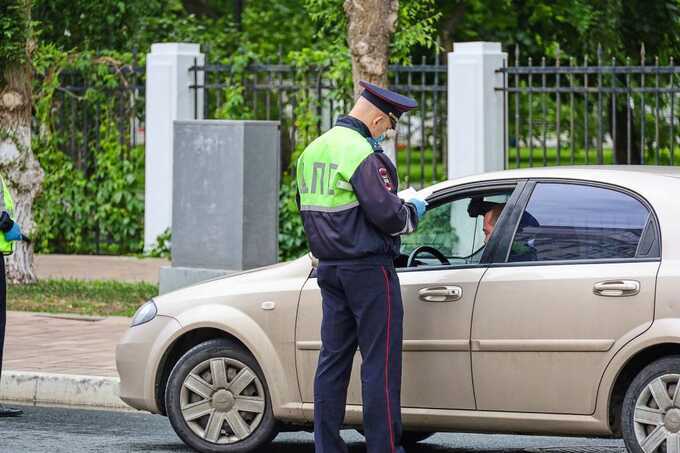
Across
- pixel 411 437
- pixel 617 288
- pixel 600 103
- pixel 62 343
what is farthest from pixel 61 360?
pixel 600 103

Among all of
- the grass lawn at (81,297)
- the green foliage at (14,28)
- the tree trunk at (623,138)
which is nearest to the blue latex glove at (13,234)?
the grass lawn at (81,297)

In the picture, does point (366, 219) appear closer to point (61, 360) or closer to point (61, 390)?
point (61, 390)

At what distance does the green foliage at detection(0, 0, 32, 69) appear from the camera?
1365cm

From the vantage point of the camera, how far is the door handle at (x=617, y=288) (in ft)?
20.2

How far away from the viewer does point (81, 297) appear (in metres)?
13.6

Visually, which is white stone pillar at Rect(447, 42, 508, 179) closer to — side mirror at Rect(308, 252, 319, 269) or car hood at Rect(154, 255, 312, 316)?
car hood at Rect(154, 255, 312, 316)

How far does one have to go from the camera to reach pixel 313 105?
16.8m

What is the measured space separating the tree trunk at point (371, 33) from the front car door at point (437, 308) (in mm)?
5440

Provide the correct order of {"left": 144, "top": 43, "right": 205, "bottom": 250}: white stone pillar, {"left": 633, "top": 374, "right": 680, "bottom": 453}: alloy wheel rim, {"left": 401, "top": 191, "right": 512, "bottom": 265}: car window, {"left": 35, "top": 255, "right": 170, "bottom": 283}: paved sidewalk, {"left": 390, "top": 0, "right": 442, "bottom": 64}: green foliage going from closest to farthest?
{"left": 633, "top": 374, "right": 680, "bottom": 453}: alloy wheel rim
{"left": 401, "top": 191, "right": 512, "bottom": 265}: car window
{"left": 390, "top": 0, "right": 442, "bottom": 64}: green foliage
{"left": 35, "top": 255, "right": 170, "bottom": 283}: paved sidewalk
{"left": 144, "top": 43, "right": 205, "bottom": 250}: white stone pillar

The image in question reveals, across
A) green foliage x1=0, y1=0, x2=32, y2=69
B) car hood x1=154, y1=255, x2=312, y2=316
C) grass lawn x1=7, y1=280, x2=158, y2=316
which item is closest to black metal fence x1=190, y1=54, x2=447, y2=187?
grass lawn x1=7, y1=280, x2=158, y2=316

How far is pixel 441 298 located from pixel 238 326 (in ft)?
3.57

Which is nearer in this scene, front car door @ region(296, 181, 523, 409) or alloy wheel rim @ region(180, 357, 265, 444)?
front car door @ region(296, 181, 523, 409)

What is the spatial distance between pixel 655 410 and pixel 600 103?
8.78 meters

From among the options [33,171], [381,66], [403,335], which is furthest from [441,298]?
[33,171]
